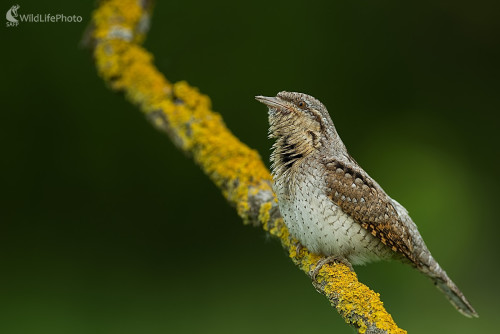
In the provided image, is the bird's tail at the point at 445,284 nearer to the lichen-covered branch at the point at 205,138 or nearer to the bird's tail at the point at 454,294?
Answer: the bird's tail at the point at 454,294

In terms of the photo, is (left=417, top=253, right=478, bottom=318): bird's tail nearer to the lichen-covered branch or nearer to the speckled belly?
the speckled belly

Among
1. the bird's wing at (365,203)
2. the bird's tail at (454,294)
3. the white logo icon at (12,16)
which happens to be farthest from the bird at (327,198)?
the white logo icon at (12,16)

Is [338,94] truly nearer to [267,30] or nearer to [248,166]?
[267,30]

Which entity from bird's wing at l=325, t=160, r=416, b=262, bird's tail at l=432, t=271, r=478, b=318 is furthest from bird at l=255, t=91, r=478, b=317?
bird's tail at l=432, t=271, r=478, b=318

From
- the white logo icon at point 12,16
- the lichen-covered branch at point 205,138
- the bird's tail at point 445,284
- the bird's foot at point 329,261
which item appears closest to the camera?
the lichen-covered branch at point 205,138

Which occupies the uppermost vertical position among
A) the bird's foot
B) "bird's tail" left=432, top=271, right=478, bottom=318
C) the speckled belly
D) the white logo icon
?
the white logo icon

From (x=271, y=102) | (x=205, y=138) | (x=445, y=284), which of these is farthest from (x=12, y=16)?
(x=445, y=284)

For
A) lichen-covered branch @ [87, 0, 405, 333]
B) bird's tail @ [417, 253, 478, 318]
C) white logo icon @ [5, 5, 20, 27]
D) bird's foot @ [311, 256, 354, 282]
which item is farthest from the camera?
white logo icon @ [5, 5, 20, 27]

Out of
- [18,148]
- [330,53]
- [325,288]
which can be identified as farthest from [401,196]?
[18,148]
